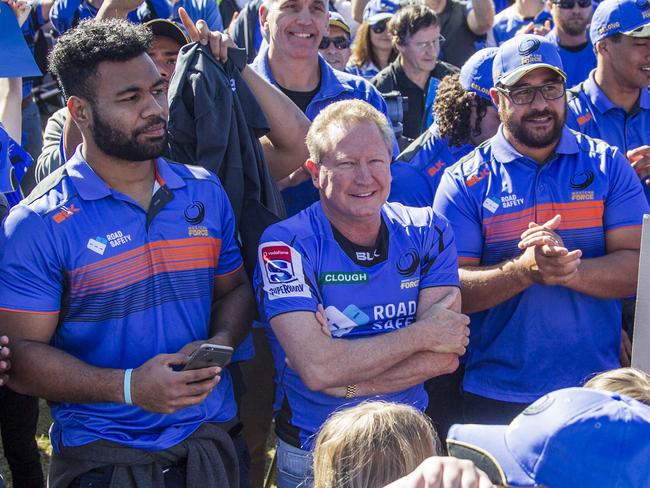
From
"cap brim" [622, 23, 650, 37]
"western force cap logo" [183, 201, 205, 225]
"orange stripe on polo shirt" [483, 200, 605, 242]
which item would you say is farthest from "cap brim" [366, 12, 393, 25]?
"western force cap logo" [183, 201, 205, 225]

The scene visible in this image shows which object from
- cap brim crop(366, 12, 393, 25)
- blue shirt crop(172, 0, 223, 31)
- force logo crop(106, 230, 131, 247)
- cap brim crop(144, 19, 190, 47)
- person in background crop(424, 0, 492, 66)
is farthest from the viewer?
person in background crop(424, 0, 492, 66)

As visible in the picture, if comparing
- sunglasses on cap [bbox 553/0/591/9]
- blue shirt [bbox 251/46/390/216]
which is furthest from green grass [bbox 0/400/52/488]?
sunglasses on cap [bbox 553/0/591/9]

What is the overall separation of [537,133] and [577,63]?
3.06m

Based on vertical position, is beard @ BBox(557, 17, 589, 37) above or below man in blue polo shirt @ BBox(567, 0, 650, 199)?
above

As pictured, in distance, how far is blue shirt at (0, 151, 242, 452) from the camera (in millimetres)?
3131

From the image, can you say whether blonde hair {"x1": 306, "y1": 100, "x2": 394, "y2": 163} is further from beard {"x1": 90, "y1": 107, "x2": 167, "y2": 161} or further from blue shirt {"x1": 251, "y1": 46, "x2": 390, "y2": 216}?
blue shirt {"x1": 251, "y1": 46, "x2": 390, "y2": 216}

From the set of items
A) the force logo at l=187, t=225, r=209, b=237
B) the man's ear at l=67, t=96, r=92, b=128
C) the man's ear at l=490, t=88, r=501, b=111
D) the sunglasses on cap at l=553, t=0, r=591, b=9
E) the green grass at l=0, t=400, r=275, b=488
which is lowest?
the green grass at l=0, t=400, r=275, b=488

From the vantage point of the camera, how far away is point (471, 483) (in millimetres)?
1902

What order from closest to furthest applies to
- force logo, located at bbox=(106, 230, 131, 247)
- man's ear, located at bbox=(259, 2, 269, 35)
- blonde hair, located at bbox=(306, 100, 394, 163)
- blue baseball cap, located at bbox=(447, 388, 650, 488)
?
1. blue baseball cap, located at bbox=(447, 388, 650, 488)
2. force logo, located at bbox=(106, 230, 131, 247)
3. blonde hair, located at bbox=(306, 100, 394, 163)
4. man's ear, located at bbox=(259, 2, 269, 35)

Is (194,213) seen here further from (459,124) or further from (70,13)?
(70,13)

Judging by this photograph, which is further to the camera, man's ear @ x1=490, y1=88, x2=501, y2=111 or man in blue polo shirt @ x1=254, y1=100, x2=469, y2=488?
man's ear @ x1=490, y1=88, x2=501, y2=111

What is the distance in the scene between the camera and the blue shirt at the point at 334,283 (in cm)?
339

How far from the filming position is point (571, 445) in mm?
1914

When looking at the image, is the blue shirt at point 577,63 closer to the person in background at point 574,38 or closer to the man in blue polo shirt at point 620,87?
the person in background at point 574,38
